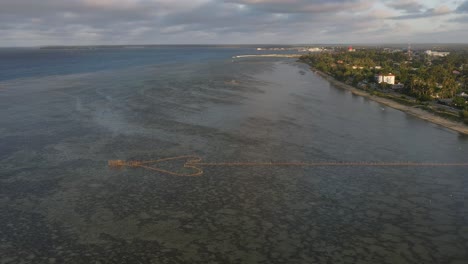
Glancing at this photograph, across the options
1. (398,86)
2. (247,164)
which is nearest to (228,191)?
(247,164)

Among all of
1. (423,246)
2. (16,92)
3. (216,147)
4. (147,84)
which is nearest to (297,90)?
(147,84)

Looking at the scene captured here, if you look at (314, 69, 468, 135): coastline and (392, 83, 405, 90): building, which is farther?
(392, 83, 405, 90): building

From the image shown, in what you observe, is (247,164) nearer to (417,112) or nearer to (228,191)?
(228,191)

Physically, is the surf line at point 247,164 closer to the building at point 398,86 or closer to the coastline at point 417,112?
the coastline at point 417,112

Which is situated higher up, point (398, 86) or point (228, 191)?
point (398, 86)

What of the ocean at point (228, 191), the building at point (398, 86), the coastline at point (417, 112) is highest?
the building at point (398, 86)

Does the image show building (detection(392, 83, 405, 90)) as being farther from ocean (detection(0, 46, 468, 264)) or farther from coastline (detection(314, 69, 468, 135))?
ocean (detection(0, 46, 468, 264))

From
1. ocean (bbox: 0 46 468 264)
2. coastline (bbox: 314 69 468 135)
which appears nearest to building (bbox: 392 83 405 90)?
coastline (bbox: 314 69 468 135)

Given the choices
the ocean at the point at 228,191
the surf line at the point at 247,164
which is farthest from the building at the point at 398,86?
the surf line at the point at 247,164
